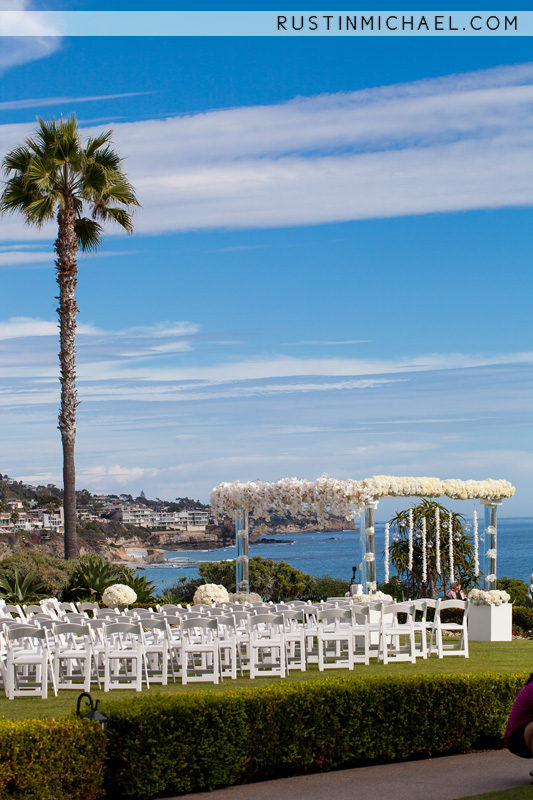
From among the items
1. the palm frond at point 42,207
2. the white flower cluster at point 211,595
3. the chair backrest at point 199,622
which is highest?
the palm frond at point 42,207

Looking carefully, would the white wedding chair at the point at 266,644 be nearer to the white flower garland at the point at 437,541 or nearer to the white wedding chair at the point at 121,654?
the white wedding chair at the point at 121,654

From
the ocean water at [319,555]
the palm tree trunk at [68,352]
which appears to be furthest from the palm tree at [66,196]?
the ocean water at [319,555]

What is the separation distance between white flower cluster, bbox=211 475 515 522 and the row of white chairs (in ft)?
13.5

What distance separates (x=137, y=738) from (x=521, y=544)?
12037 cm

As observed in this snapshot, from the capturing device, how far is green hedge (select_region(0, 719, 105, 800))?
20.7 ft

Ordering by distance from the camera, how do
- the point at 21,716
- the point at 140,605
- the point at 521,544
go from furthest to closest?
the point at 521,544 < the point at 140,605 < the point at 21,716

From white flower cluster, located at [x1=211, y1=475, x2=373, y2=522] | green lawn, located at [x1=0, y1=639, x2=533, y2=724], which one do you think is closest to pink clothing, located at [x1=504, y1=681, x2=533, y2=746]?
green lawn, located at [x1=0, y1=639, x2=533, y2=724]

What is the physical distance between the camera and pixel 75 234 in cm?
2450

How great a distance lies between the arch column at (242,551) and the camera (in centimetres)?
1847

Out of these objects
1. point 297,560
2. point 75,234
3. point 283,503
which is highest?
point 75,234

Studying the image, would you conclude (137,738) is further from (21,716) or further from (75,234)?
(75,234)

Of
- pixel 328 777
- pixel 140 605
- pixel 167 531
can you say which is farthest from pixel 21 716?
pixel 167 531

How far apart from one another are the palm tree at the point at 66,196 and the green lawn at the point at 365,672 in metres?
11.1

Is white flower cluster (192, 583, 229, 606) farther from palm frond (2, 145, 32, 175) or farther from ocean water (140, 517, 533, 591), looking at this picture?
ocean water (140, 517, 533, 591)
